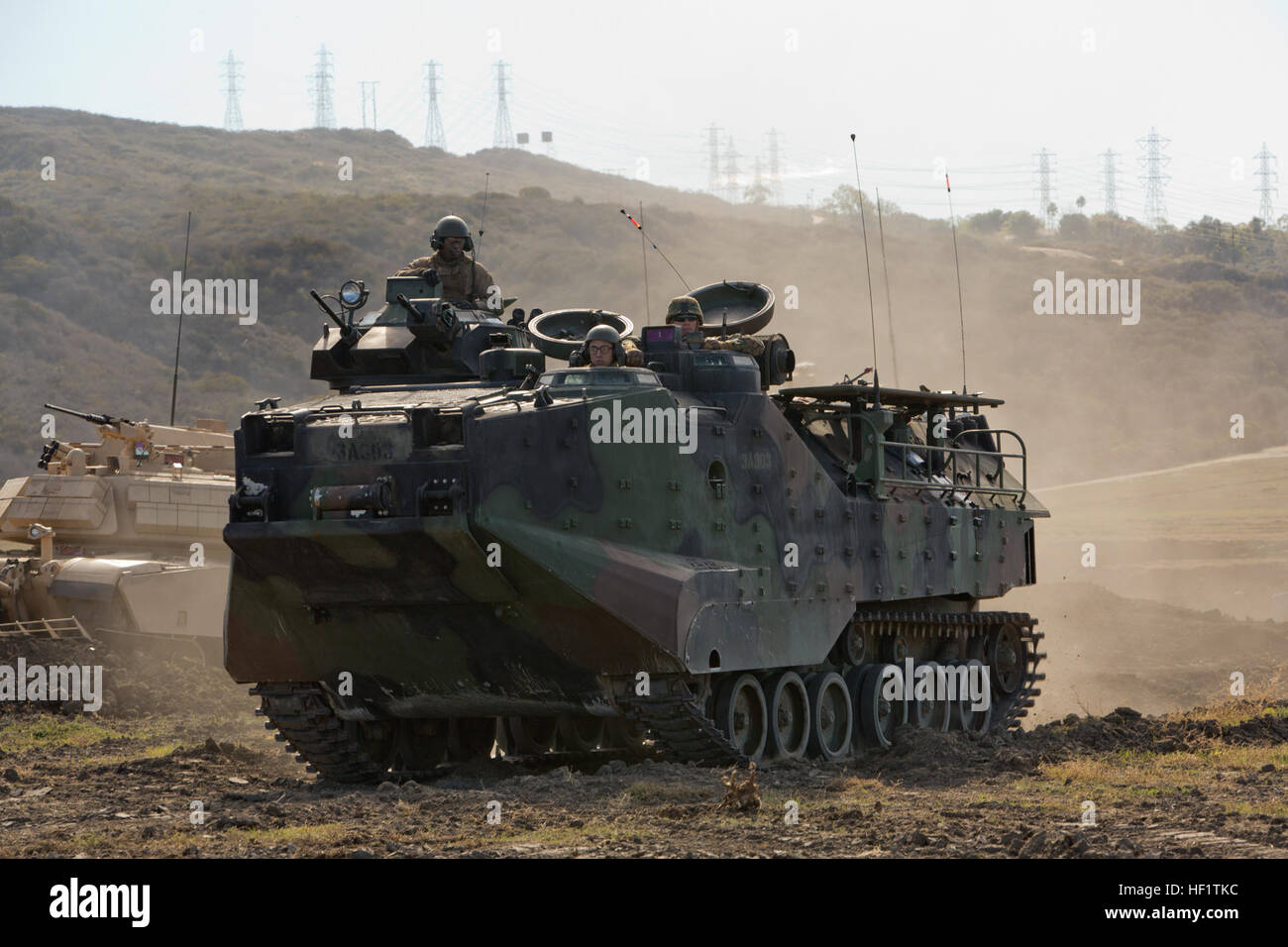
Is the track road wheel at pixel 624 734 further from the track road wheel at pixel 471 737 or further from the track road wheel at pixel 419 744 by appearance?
the track road wheel at pixel 419 744

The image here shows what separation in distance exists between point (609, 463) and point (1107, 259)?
86.4 m

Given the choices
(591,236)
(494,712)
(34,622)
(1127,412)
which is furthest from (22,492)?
(591,236)

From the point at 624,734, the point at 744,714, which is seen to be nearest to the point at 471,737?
the point at 624,734

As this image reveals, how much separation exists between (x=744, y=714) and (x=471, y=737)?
2.67 m

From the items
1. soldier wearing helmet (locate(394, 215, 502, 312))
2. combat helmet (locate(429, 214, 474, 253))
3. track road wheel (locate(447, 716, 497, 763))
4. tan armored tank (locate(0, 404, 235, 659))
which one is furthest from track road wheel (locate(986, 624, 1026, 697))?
tan armored tank (locate(0, 404, 235, 659))

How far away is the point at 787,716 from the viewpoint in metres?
14.6

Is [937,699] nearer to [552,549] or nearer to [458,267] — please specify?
[458,267]

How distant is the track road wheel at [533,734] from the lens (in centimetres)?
1536

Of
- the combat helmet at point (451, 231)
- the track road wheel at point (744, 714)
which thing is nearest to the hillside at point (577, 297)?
the combat helmet at point (451, 231)

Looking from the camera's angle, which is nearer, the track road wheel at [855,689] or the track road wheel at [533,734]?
the track road wheel at [533,734]

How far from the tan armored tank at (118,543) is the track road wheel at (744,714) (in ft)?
33.2

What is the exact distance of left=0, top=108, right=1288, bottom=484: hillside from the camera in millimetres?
62906

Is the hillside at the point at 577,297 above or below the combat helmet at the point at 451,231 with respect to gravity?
→ above

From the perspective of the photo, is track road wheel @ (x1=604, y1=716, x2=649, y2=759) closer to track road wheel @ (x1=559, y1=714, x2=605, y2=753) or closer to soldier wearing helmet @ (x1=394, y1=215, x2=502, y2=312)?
track road wheel @ (x1=559, y1=714, x2=605, y2=753)
